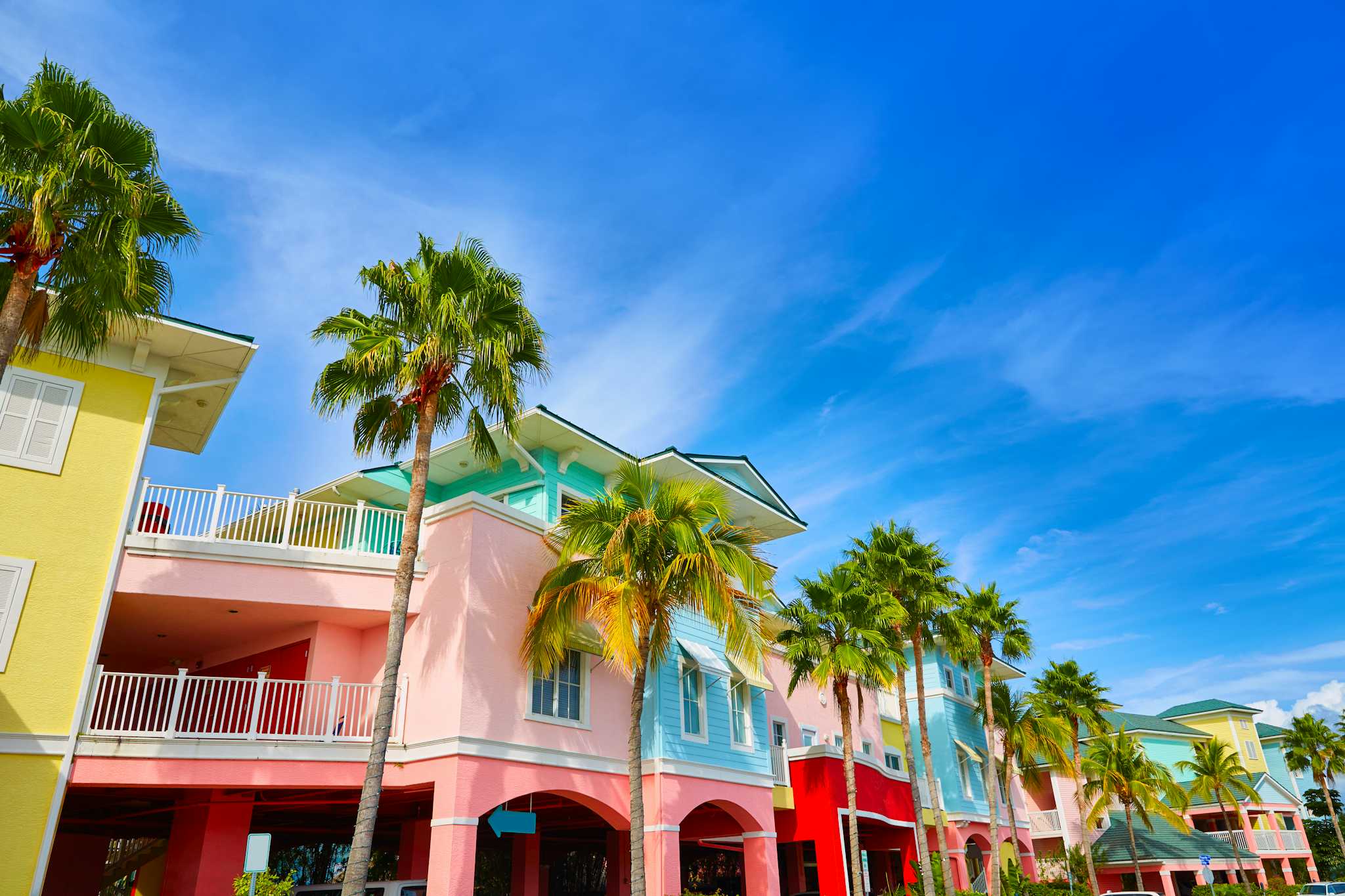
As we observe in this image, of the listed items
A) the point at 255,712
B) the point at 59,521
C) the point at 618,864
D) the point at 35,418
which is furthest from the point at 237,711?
the point at 618,864

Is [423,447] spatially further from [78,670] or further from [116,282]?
[78,670]

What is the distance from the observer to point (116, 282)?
12.4m

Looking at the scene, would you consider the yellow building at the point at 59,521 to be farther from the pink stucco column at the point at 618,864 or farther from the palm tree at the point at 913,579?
the palm tree at the point at 913,579

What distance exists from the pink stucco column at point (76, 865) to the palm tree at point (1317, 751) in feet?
216

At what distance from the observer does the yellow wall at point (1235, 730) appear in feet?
198

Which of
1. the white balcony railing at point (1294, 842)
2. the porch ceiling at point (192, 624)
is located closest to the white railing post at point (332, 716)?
the porch ceiling at point (192, 624)

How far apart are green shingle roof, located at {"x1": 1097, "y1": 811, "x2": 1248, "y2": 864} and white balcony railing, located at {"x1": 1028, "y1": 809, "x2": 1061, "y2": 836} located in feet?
8.97

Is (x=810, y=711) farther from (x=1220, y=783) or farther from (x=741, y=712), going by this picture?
(x=1220, y=783)

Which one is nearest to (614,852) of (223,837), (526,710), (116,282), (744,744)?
(744,744)

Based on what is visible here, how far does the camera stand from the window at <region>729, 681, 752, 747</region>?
23.8 m

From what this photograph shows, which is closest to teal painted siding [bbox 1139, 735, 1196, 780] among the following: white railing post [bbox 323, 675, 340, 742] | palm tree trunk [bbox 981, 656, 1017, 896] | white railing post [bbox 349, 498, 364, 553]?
palm tree trunk [bbox 981, 656, 1017, 896]

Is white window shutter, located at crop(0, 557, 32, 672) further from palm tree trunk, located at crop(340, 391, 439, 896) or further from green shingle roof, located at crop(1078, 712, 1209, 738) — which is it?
green shingle roof, located at crop(1078, 712, 1209, 738)

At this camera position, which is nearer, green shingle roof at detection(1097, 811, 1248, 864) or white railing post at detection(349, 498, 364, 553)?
white railing post at detection(349, 498, 364, 553)

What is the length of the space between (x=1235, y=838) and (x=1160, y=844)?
6.13 metres
